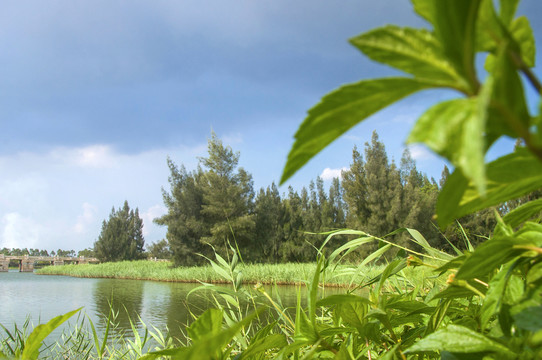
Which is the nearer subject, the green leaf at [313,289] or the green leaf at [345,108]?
the green leaf at [345,108]

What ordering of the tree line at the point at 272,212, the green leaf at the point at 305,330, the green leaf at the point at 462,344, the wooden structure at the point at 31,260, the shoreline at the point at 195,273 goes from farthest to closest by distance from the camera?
the wooden structure at the point at 31,260 → the tree line at the point at 272,212 → the shoreline at the point at 195,273 → the green leaf at the point at 305,330 → the green leaf at the point at 462,344

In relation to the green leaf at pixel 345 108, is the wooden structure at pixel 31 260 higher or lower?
lower

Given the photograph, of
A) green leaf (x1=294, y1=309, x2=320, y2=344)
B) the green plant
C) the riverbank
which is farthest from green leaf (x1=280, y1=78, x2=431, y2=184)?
the riverbank

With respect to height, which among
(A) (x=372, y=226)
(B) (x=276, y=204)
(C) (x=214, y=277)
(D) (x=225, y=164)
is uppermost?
(D) (x=225, y=164)

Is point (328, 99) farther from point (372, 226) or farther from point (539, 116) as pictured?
point (372, 226)

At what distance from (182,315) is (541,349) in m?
6.84

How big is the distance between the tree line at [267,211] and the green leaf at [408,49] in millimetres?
15084

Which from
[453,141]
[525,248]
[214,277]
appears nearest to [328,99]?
[453,141]

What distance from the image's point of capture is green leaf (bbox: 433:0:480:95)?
0.12m

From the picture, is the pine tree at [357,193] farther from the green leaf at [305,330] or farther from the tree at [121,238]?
the tree at [121,238]

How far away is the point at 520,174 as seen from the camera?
17cm

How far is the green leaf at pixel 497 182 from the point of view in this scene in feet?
0.55

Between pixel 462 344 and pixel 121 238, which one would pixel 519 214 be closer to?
pixel 462 344

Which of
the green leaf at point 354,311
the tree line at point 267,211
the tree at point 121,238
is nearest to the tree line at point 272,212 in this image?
the tree line at point 267,211
